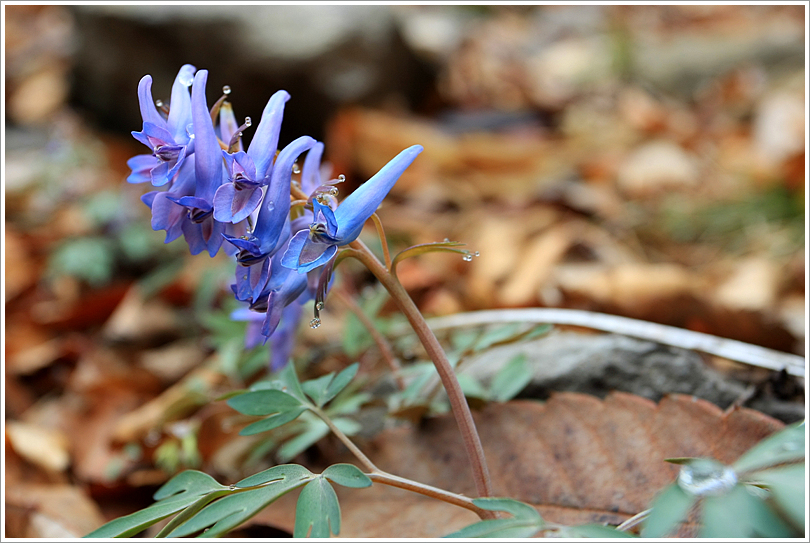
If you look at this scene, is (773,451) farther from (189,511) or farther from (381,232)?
(189,511)

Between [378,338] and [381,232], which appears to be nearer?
[381,232]

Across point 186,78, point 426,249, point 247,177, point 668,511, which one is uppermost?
point 186,78

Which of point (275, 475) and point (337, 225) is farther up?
point (337, 225)

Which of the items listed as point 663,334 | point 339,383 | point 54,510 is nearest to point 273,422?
point 339,383

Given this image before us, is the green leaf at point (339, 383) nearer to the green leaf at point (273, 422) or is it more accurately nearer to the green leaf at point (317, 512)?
the green leaf at point (273, 422)

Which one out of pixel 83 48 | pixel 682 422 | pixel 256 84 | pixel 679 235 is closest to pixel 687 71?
pixel 679 235

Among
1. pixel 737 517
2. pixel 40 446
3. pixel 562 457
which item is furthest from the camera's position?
pixel 40 446
